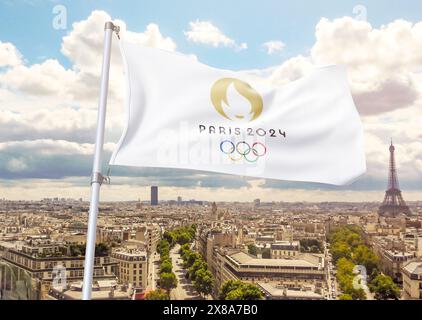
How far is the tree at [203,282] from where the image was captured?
50.5ft

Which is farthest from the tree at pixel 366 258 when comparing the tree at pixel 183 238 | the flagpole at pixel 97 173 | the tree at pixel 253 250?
the flagpole at pixel 97 173

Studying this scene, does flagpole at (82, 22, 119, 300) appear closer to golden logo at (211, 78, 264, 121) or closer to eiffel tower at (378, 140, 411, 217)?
golden logo at (211, 78, 264, 121)

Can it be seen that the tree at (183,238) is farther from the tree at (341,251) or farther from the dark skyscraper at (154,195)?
the tree at (341,251)

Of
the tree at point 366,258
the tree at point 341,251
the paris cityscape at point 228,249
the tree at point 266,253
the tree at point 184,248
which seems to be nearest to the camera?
the paris cityscape at point 228,249

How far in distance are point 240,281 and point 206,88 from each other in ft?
49.5

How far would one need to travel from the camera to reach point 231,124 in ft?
3.11

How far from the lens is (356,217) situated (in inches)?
685

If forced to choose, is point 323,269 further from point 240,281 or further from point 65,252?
point 65,252

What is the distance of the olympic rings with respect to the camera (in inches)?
36.5

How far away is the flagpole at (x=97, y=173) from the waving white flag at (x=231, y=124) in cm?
4

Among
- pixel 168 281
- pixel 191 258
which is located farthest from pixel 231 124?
pixel 191 258

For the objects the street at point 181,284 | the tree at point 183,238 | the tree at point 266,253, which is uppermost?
the tree at point 183,238

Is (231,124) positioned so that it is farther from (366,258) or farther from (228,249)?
(228,249)

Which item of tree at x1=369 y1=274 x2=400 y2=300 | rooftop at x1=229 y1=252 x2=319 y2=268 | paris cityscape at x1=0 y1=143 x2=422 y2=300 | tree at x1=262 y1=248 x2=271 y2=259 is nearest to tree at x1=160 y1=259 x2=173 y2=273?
paris cityscape at x1=0 y1=143 x2=422 y2=300
